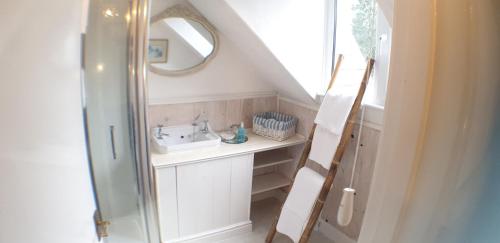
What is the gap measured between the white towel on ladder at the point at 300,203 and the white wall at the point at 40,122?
1564 mm

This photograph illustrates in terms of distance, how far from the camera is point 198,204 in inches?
86.0

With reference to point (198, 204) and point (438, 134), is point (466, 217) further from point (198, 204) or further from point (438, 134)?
point (198, 204)

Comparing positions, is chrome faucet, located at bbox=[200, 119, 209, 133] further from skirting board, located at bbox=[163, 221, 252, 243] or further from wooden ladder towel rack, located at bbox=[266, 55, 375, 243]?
wooden ladder towel rack, located at bbox=[266, 55, 375, 243]

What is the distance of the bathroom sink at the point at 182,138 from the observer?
2115 mm

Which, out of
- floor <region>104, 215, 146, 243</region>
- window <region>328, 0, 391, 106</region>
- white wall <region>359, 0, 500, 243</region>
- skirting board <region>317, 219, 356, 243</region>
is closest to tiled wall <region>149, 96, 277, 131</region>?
window <region>328, 0, 391, 106</region>

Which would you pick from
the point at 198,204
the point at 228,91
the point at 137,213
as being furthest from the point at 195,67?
the point at 137,213

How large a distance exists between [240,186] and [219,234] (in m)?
0.41

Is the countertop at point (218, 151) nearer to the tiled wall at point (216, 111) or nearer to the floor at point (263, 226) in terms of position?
the tiled wall at point (216, 111)

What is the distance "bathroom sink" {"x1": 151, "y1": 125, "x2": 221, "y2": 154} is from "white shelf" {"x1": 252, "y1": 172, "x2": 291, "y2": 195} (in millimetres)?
597

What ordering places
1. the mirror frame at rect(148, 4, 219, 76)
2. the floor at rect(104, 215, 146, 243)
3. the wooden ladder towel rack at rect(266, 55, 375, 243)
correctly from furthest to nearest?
the mirror frame at rect(148, 4, 219, 76), the wooden ladder towel rack at rect(266, 55, 375, 243), the floor at rect(104, 215, 146, 243)

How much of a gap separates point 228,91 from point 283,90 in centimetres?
48

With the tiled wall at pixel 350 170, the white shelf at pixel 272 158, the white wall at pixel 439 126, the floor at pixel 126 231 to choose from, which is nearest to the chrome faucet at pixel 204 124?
the white shelf at pixel 272 158

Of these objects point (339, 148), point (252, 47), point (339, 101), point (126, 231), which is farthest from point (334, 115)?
point (126, 231)

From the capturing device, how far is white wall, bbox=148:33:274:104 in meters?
2.32
